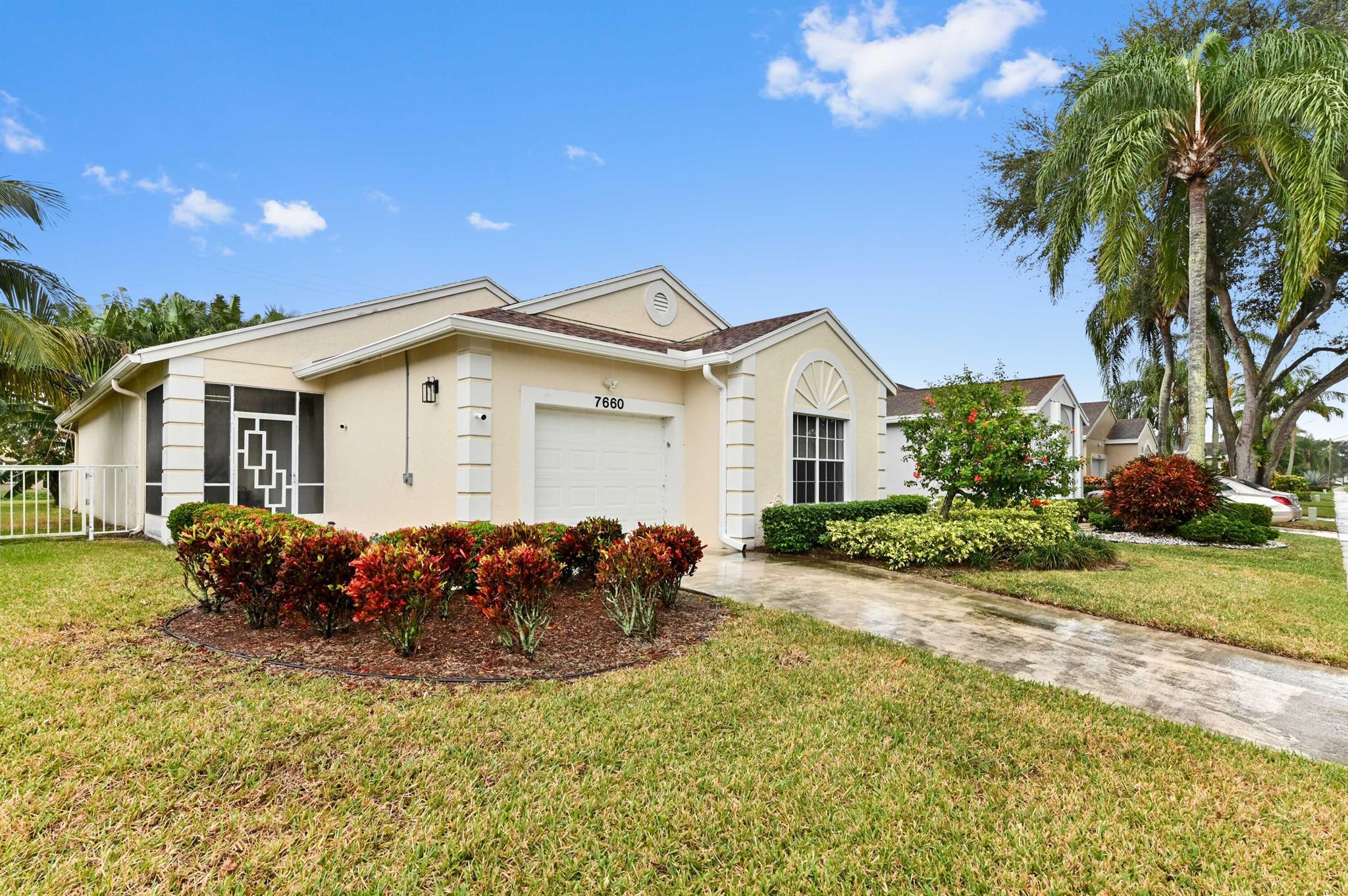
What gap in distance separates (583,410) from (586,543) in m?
3.50

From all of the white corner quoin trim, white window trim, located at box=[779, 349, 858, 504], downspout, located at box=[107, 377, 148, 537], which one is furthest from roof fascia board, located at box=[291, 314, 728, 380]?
downspout, located at box=[107, 377, 148, 537]

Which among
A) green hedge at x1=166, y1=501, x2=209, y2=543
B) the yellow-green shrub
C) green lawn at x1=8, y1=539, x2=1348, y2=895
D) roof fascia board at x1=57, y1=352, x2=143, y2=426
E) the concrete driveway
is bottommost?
the concrete driveway

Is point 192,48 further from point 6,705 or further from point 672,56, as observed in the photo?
point 6,705

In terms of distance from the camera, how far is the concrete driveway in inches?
151

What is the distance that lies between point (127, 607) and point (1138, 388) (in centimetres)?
4968

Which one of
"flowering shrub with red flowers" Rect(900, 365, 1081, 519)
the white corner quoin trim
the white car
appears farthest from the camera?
the white car

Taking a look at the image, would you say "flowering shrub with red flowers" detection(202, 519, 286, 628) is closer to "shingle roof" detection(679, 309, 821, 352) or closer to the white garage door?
the white garage door

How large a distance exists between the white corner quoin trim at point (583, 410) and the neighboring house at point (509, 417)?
0.09 feet

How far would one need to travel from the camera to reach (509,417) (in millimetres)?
8508

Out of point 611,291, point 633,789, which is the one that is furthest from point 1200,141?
point 633,789

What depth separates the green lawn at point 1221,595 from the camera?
550 centimetres

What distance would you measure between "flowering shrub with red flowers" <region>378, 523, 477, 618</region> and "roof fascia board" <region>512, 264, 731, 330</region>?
655 cm

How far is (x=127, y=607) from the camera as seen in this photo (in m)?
5.74

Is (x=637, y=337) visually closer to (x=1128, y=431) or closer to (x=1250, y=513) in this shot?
(x=1250, y=513)
